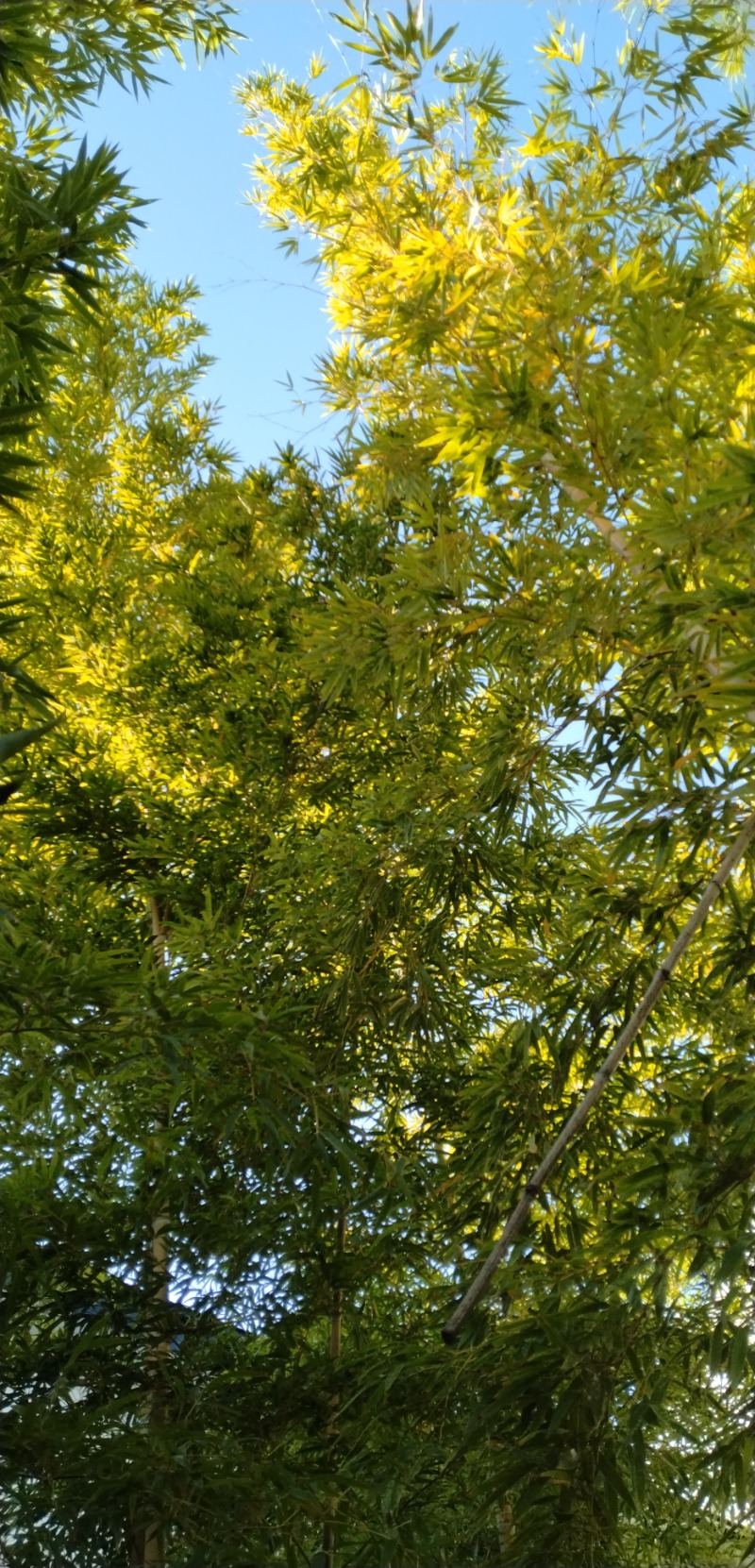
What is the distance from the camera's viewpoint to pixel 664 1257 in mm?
1870

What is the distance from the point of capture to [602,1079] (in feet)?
7.24

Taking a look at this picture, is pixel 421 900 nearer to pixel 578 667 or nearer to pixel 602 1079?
pixel 578 667

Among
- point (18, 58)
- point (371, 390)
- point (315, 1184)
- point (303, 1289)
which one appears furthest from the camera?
point (371, 390)

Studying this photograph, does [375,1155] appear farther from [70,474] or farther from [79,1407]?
[70,474]

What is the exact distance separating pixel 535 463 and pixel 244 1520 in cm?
217

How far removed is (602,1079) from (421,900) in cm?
95

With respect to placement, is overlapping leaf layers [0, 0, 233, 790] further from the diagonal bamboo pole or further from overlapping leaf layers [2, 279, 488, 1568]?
the diagonal bamboo pole

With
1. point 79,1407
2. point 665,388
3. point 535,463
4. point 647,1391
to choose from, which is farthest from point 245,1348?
point 665,388

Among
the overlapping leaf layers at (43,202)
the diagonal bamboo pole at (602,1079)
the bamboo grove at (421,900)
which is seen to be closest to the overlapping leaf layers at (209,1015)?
the bamboo grove at (421,900)

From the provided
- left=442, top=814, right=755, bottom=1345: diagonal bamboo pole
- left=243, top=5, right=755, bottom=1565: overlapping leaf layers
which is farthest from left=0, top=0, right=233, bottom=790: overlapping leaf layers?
left=442, top=814, right=755, bottom=1345: diagonal bamboo pole

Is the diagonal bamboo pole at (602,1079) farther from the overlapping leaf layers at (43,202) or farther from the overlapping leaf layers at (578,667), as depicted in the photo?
the overlapping leaf layers at (43,202)

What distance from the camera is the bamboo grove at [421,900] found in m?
2.05

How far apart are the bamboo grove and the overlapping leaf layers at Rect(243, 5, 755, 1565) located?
14 millimetres

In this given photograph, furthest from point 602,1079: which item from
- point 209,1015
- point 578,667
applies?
point 578,667
